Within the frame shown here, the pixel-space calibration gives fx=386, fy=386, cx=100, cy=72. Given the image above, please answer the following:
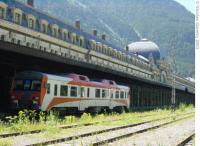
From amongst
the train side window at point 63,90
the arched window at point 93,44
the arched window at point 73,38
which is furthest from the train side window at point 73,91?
the arched window at point 93,44

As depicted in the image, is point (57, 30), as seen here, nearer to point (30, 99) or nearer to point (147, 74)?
point (30, 99)

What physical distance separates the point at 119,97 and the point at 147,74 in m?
90.1

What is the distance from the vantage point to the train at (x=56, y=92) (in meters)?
21.7

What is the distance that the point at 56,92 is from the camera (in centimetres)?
2325

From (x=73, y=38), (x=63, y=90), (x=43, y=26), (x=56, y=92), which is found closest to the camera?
(x=56, y=92)

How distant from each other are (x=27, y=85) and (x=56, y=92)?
1.91 meters

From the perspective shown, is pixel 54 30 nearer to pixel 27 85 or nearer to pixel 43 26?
pixel 43 26

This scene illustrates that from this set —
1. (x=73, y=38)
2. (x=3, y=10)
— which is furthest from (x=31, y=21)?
(x=73, y=38)

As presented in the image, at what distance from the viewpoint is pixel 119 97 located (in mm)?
37344

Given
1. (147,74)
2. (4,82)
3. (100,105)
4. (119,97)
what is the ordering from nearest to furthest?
(4,82), (100,105), (119,97), (147,74)

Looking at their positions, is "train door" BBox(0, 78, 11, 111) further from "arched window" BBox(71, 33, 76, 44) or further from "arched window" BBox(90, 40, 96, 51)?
"arched window" BBox(90, 40, 96, 51)

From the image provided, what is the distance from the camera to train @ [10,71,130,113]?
2169cm

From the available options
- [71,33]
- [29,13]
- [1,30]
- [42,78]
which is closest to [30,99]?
[42,78]

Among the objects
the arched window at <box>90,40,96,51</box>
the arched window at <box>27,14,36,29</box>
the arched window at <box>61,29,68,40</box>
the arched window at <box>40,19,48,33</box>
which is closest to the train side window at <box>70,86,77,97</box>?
the arched window at <box>27,14,36,29</box>
